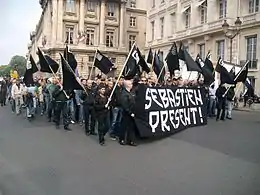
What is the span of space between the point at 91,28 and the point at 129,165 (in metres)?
61.0

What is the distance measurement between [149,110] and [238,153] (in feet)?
8.54

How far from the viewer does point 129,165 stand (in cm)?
772

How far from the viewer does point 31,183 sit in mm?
6418

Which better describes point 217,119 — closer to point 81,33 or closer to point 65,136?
point 65,136

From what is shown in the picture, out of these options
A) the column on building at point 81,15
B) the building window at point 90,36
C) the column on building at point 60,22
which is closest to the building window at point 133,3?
the building window at point 90,36

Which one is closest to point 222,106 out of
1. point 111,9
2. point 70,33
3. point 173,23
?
point 173,23

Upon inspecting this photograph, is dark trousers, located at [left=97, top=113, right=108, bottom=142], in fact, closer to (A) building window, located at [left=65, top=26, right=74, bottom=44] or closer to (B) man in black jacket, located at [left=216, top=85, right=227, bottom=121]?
(B) man in black jacket, located at [left=216, top=85, right=227, bottom=121]

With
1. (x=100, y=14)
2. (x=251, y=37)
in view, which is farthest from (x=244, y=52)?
(x=100, y=14)

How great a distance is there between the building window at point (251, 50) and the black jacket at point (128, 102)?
2522 centimetres

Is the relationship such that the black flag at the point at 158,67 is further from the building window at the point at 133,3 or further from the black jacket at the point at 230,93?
the building window at the point at 133,3

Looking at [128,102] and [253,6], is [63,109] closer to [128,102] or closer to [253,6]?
[128,102]

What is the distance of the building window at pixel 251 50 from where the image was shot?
33312 millimetres

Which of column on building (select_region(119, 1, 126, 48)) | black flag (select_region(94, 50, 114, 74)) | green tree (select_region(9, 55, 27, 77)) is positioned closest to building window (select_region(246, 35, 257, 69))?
black flag (select_region(94, 50, 114, 74))

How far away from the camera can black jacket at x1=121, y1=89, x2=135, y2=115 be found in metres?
10.0
